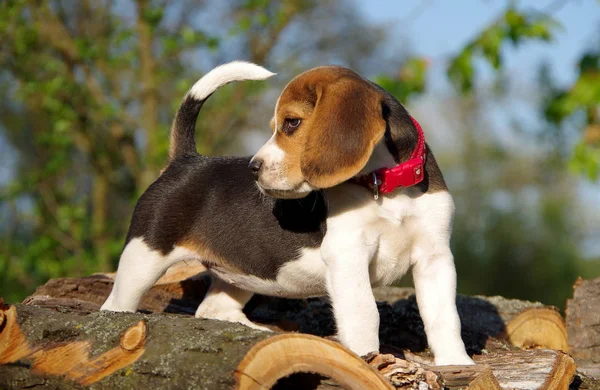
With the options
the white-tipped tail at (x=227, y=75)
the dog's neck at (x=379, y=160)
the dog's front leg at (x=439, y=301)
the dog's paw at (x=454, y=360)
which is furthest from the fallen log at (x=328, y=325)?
the white-tipped tail at (x=227, y=75)

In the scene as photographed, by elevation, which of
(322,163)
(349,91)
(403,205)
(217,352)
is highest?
(349,91)

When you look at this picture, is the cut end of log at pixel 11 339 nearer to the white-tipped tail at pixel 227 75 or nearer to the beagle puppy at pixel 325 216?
the beagle puppy at pixel 325 216

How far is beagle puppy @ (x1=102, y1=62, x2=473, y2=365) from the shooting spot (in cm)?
386

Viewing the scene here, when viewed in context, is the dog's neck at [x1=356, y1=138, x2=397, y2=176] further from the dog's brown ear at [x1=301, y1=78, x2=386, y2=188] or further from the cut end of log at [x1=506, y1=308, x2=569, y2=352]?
the cut end of log at [x1=506, y1=308, x2=569, y2=352]

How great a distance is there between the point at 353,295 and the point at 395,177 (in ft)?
2.10

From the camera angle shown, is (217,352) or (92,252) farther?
(92,252)

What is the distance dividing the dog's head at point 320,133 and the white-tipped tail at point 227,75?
0.48 m

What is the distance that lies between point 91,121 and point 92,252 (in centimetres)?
176

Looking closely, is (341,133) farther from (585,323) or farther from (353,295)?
(585,323)

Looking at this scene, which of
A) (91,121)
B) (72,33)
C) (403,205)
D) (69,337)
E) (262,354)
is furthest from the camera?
(72,33)

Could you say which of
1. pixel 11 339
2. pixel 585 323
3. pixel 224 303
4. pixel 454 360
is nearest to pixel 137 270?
pixel 224 303

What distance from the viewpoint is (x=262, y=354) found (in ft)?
9.83

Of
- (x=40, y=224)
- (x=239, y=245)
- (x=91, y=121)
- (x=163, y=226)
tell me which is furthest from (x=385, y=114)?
(x=40, y=224)

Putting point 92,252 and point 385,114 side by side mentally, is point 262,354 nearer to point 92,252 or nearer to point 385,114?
point 385,114
